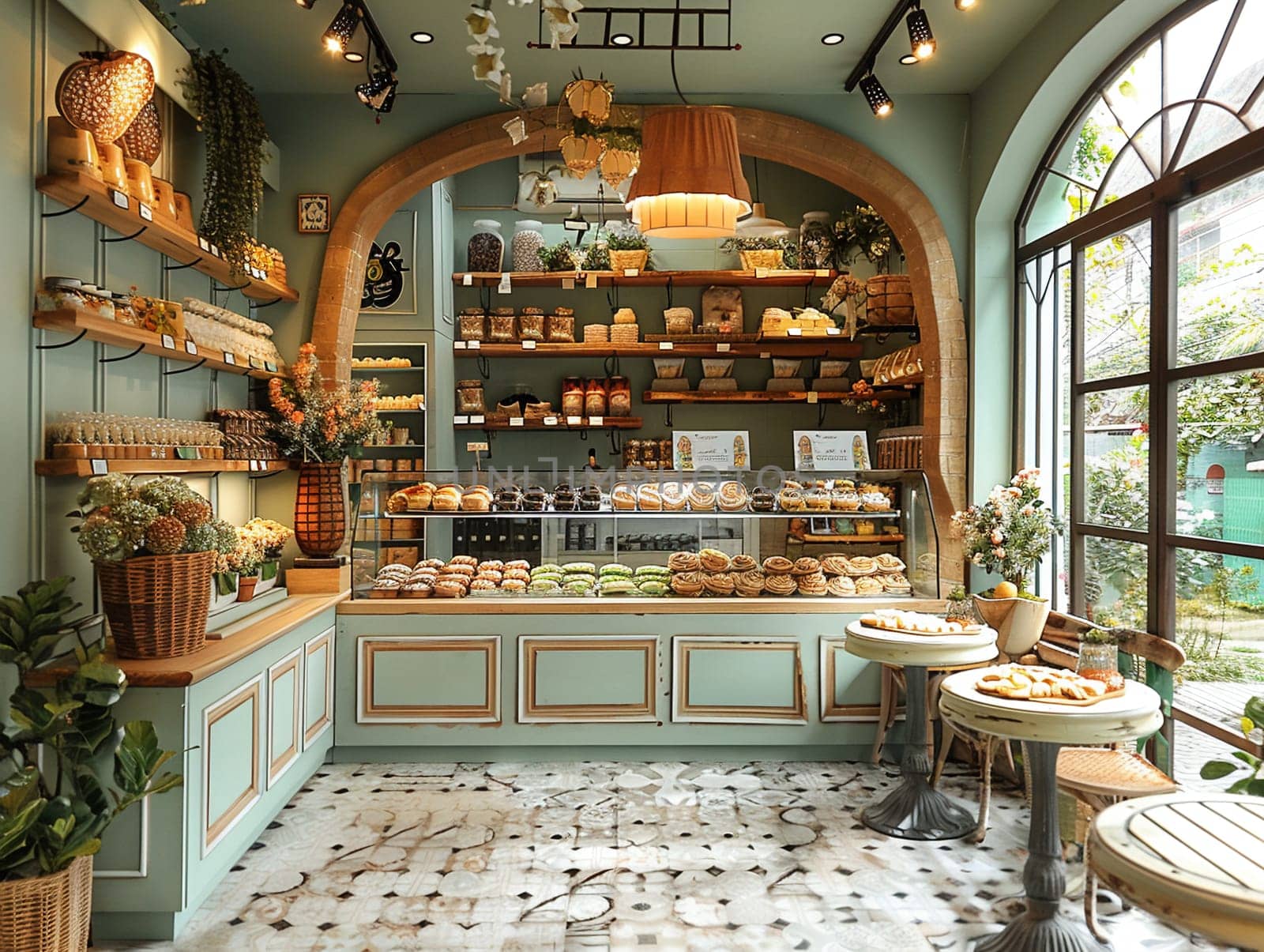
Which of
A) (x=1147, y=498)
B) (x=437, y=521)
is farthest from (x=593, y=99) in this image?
(x=1147, y=498)

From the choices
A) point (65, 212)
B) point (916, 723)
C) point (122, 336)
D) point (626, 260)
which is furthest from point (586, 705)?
point (626, 260)

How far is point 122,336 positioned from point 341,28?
5.65 ft

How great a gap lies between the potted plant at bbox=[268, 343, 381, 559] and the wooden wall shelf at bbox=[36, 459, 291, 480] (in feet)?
0.86

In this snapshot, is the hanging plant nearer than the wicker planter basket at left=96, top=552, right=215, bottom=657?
No

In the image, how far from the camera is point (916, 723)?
13.1ft

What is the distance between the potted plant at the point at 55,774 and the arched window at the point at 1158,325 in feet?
12.3

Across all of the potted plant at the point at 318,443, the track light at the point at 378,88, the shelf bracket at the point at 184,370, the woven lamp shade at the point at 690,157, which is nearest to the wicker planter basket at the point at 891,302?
the woven lamp shade at the point at 690,157

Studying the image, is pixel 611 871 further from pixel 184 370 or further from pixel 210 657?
pixel 184 370

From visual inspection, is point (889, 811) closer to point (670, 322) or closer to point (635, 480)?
point (635, 480)

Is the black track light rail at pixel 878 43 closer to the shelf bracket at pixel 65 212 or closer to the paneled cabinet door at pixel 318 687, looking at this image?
the shelf bracket at pixel 65 212

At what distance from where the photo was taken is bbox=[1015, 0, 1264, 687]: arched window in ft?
10.9

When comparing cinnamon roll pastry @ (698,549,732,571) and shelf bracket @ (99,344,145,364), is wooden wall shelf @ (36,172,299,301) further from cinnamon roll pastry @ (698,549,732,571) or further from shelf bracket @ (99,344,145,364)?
cinnamon roll pastry @ (698,549,732,571)

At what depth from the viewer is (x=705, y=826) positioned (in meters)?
3.87

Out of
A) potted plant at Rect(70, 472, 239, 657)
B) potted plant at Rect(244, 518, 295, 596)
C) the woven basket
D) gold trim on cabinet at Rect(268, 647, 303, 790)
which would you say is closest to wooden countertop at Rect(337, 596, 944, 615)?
potted plant at Rect(244, 518, 295, 596)
